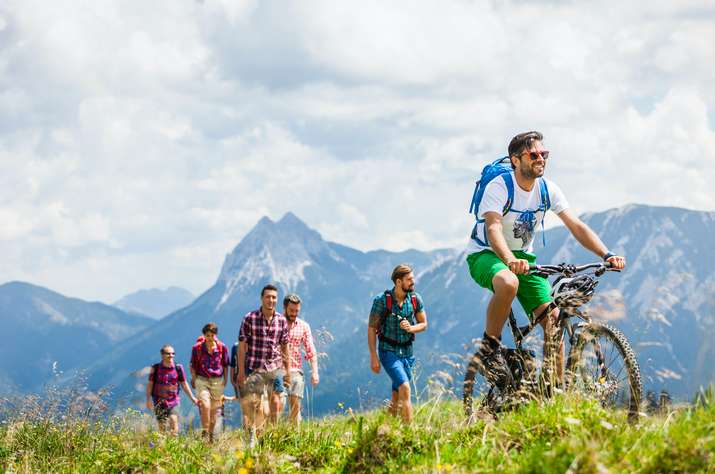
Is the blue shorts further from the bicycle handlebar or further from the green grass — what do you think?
the bicycle handlebar

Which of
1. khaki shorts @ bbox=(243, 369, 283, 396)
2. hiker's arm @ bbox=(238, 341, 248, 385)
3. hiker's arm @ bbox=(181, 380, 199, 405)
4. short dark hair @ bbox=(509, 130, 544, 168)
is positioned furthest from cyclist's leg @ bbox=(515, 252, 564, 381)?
hiker's arm @ bbox=(181, 380, 199, 405)

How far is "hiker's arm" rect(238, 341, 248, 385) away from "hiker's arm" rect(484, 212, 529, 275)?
5.53 metres

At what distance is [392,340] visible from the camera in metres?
9.97

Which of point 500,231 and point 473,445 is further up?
point 500,231

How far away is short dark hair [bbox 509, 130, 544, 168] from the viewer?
6723mm

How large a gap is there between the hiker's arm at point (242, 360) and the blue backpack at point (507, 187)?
522 centimetres

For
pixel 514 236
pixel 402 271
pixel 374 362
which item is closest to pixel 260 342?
pixel 374 362

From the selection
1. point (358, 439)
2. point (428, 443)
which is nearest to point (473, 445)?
point (428, 443)

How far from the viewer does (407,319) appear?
32.9 ft

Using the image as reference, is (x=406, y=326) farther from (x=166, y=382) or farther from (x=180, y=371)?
(x=180, y=371)

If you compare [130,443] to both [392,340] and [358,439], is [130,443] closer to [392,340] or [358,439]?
[358,439]

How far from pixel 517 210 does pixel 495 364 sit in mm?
1385

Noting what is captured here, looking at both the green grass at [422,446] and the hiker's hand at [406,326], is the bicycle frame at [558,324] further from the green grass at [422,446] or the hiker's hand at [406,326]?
the hiker's hand at [406,326]

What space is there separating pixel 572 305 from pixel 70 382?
5.85 meters
